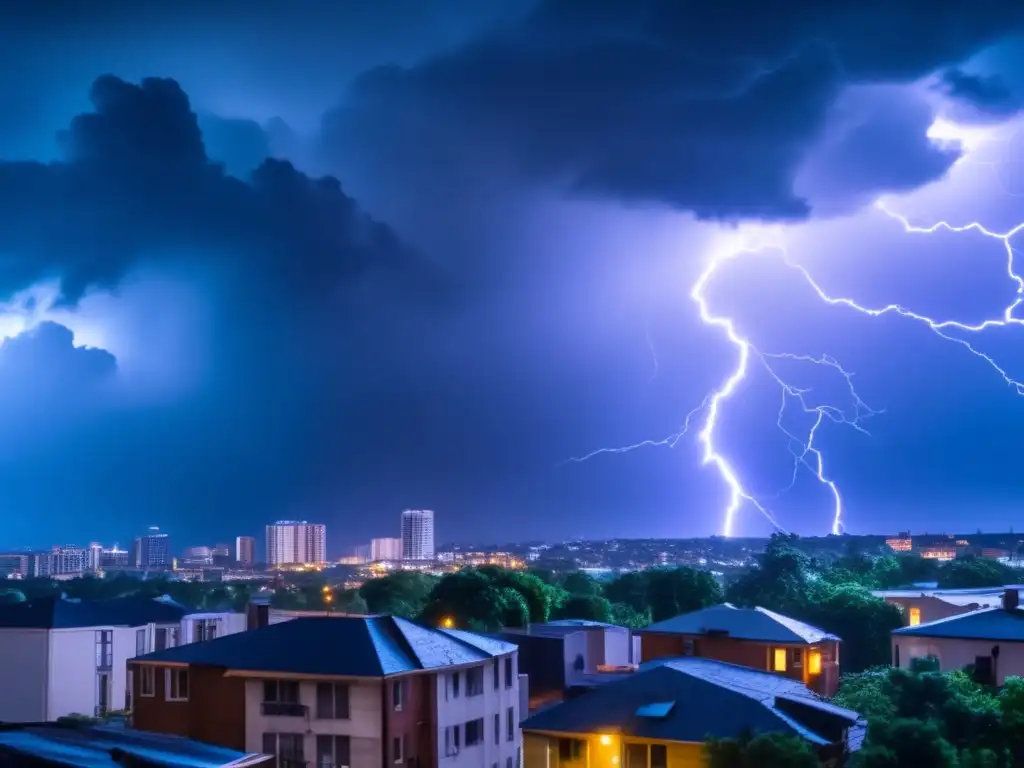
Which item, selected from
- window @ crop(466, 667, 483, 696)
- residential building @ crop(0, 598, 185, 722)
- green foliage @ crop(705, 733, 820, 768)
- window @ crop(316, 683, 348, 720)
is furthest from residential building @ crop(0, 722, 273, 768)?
residential building @ crop(0, 598, 185, 722)

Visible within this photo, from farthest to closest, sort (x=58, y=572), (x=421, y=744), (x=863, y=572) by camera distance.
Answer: (x=58, y=572) < (x=863, y=572) < (x=421, y=744)

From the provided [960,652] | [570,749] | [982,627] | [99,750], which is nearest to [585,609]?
[960,652]

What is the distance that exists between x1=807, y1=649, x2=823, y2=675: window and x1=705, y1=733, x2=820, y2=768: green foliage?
17.4 meters

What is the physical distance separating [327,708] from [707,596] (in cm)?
3529

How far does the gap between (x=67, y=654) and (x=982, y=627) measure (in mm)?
28040

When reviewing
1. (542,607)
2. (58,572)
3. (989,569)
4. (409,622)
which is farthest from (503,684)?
(58,572)

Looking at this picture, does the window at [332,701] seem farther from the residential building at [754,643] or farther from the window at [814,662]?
the window at [814,662]

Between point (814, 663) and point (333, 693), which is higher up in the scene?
point (333, 693)

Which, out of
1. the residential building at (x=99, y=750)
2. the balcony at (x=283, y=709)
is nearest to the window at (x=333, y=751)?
the balcony at (x=283, y=709)

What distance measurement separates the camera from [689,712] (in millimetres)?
19922

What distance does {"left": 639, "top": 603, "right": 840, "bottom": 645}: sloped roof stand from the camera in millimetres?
34688

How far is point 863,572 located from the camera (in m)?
74.2

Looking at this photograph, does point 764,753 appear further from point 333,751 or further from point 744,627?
point 744,627

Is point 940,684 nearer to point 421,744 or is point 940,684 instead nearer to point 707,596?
point 421,744
